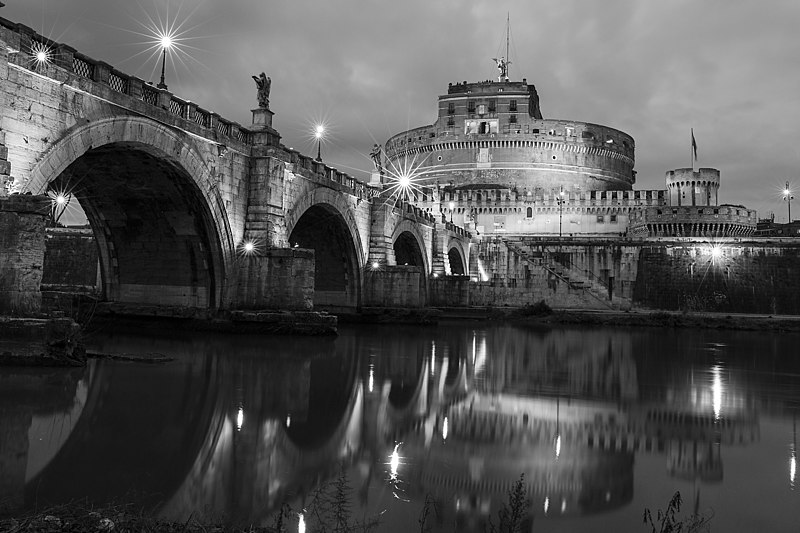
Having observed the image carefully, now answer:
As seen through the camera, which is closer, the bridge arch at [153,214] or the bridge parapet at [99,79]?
the bridge parapet at [99,79]

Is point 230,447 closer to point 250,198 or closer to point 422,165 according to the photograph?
point 250,198

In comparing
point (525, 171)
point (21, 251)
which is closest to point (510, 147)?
point (525, 171)

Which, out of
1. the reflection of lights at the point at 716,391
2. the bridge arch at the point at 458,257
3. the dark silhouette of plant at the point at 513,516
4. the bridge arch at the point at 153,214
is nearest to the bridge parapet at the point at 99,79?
the bridge arch at the point at 153,214

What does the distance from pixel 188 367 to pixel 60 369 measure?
228 centimetres

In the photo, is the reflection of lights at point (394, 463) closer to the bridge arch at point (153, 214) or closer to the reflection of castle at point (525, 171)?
the bridge arch at point (153, 214)

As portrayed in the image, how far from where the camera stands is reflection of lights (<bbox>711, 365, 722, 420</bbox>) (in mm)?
9689

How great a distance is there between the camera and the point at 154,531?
11.4 feet

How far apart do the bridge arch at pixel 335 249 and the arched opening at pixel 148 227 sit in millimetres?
7019

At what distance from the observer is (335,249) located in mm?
28172

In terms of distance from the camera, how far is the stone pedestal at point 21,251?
10.0 m

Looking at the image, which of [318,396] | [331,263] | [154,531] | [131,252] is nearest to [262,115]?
[131,252]

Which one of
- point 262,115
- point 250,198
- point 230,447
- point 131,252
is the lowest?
point 230,447

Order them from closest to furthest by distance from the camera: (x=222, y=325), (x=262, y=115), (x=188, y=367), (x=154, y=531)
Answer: (x=154, y=531) < (x=188, y=367) < (x=222, y=325) < (x=262, y=115)

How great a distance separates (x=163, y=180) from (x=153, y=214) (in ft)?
7.22
